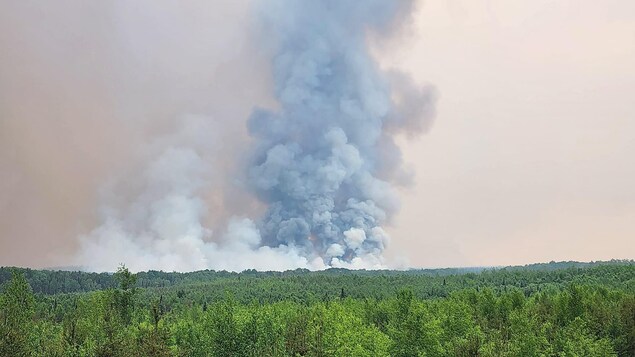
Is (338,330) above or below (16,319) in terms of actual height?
below

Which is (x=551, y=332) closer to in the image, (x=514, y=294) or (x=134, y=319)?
(x=514, y=294)

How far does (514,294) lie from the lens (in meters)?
101

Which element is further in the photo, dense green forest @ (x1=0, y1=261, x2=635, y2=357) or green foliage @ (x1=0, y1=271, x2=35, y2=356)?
dense green forest @ (x1=0, y1=261, x2=635, y2=357)

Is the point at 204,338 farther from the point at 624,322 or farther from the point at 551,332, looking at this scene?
the point at 624,322

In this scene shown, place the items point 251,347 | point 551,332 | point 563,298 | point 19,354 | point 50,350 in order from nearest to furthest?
point 19,354, point 50,350, point 251,347, point 551,332, point 563,298

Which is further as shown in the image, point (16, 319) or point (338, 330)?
point (338, 330)

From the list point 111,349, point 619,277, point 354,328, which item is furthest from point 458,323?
point 619,277

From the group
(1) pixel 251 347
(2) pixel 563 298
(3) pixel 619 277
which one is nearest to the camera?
(1) pixel 251 347

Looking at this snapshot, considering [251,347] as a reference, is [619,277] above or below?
above

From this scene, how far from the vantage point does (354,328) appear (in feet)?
219

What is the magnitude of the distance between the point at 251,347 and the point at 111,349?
21.0 metres

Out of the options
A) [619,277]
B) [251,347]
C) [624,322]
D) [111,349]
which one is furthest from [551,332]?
[619,277]

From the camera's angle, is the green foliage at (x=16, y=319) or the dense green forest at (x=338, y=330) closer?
the green foliage at (x=16, y=319)

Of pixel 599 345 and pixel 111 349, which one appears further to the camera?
pixel 599 345
